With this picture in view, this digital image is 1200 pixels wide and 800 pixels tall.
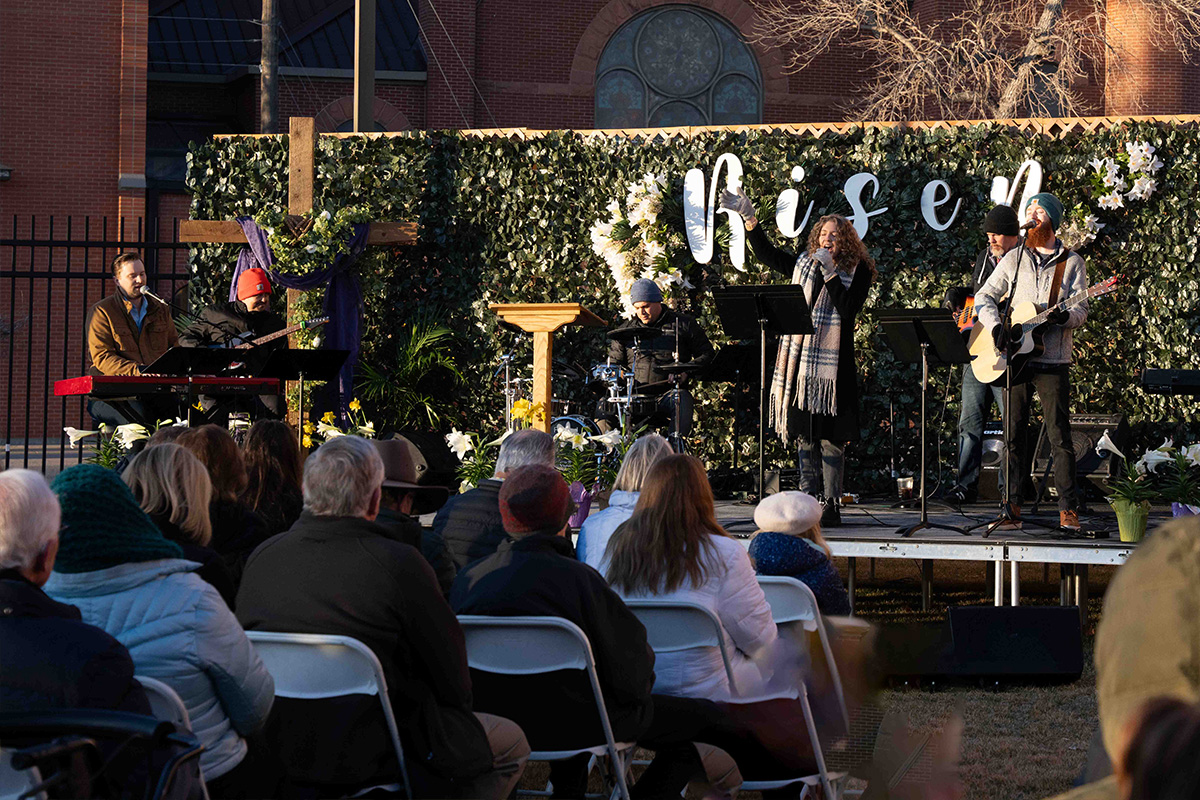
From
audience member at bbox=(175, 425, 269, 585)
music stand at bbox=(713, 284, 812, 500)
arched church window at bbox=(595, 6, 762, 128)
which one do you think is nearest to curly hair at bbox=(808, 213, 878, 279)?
music stand at bbox=(713, 284, 812, 500)

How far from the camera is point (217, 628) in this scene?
3.22m

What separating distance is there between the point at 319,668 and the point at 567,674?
2.42 ft

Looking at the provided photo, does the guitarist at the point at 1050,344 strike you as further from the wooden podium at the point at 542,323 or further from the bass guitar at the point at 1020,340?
the wooden podium at the point at 542,323

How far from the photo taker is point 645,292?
10.8 meters

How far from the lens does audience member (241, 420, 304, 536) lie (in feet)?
17.5

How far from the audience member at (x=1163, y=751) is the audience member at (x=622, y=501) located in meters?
4.01

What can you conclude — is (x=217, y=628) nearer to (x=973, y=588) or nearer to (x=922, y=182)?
(x=973, y=588)

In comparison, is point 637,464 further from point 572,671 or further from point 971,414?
point 971,414

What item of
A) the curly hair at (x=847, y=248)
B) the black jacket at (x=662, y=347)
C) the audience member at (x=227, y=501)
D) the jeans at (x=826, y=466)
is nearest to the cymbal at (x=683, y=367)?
the black jacket at (x=662, y=347)

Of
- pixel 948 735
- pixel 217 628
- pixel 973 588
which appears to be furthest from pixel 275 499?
pixel 973 588

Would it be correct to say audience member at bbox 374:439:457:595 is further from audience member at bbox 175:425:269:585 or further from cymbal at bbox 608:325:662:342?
cymbal at bbox 608:325:662:342

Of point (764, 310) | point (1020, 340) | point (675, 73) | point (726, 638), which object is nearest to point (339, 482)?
point (726, 638)

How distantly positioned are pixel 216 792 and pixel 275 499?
1.99 meters

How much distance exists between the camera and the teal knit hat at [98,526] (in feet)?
10.4
